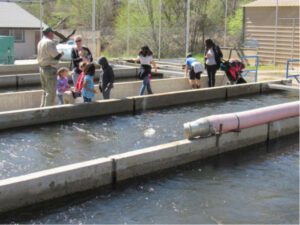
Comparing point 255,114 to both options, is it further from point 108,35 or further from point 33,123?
point 108,35

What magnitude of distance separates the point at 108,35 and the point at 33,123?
28723 millimetres

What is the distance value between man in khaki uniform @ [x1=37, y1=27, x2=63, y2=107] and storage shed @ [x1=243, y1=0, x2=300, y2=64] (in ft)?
51.7

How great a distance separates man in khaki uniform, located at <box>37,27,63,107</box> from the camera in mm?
12117

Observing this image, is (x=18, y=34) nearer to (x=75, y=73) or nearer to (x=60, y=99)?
(x=75, y=73)

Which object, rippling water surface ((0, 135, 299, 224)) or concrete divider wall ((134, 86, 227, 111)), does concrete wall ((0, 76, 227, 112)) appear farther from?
rippling water surface ((0, 135, 299, 224))

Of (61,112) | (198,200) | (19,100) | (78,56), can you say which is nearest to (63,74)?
(61,112)

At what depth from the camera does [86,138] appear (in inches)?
434

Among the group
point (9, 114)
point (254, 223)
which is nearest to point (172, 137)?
point (9, 114)

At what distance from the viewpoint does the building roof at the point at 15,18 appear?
122 ft

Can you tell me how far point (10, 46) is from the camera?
25656 mm

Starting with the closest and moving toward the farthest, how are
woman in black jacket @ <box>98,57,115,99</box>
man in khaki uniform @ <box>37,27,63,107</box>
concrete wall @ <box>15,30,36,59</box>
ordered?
man in khaki uniform @ <box>37,27,63,107</box>
woman in black jacket @ <box>98,57,115,99</box>
concrete wall @ <box>15,30,36,59</box>

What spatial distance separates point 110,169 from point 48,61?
16.3 feet

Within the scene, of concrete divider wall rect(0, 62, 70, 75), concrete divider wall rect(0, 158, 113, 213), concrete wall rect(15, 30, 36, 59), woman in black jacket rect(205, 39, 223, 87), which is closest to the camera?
concrete divider wall rect(0, 158, 113, 213)

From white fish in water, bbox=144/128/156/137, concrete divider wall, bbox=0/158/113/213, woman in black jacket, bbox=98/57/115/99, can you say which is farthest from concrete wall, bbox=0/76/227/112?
concrete divider wall, bbox=0/158/113/213
